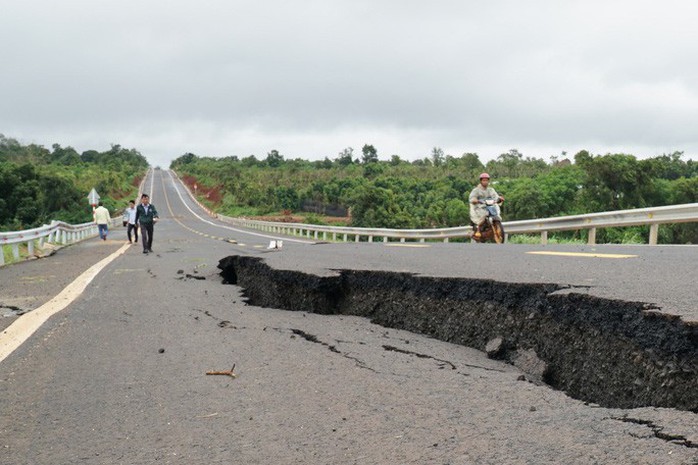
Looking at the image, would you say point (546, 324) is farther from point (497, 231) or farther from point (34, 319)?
point (497, 231)

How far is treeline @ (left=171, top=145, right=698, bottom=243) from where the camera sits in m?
43.7

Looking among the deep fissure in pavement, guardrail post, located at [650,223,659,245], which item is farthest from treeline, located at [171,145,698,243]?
the deep fissure in pavement

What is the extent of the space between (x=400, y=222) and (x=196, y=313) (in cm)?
5308

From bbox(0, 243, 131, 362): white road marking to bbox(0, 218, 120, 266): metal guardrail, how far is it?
5.95 metres

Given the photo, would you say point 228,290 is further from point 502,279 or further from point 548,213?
point 548,213

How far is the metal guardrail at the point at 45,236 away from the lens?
14391 millimetres

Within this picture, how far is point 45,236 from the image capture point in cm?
1941

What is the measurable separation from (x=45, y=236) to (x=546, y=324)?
60.1 feet

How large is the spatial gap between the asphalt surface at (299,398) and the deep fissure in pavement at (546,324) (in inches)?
8.9

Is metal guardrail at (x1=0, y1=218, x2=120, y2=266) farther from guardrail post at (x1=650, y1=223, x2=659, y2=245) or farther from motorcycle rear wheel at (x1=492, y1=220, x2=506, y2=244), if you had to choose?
guardrail post at (x1=650, y1=223, x2=659, y2=245)

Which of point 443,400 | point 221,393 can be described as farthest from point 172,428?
point 443,400

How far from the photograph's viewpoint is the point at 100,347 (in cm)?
474

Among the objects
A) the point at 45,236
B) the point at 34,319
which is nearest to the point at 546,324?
the point at 34,319

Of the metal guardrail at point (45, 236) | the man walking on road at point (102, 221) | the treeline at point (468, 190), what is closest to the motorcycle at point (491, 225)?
the metal guardrail at point (45, 236)
